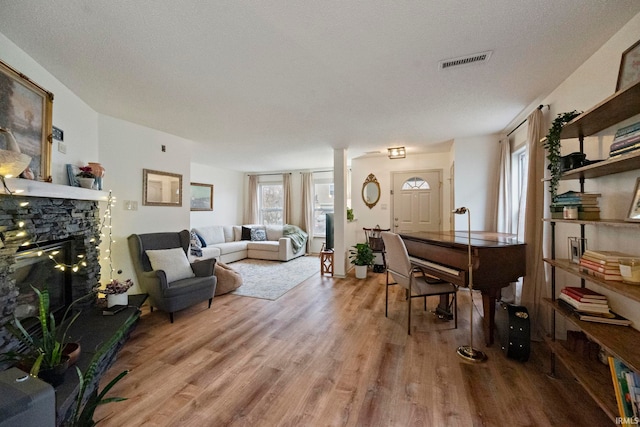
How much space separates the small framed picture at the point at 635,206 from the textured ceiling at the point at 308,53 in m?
1.05

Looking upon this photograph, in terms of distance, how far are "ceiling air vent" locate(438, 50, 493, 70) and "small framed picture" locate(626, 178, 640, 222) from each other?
122 cm

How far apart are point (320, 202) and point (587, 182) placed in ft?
17.8

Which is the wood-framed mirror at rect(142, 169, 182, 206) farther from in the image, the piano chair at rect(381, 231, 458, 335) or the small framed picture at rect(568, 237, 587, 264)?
the small framed picture at rect(568, 237, 587, 264)

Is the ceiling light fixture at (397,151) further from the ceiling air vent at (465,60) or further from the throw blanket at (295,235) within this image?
the throw blanket at (295,235)

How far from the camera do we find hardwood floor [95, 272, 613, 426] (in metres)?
1.45

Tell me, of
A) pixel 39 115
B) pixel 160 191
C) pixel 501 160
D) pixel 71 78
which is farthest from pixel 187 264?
pixel 501 160

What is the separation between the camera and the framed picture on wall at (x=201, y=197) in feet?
19.5

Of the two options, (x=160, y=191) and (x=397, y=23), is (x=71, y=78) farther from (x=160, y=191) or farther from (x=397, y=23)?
(x=397, y=23)

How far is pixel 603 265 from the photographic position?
4.46 ft

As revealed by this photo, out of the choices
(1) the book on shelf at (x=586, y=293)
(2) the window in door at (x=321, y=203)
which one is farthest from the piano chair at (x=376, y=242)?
(1) the book on shelf at (x=586, y=293)

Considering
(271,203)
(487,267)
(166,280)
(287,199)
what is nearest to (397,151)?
(487,267)

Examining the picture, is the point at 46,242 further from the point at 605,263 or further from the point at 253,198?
the point at 253,198

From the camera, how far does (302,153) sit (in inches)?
193

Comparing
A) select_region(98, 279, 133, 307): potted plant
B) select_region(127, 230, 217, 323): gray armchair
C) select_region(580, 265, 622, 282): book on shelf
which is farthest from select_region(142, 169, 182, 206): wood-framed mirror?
select_region(580, 265, 622, 282): book on shelf
